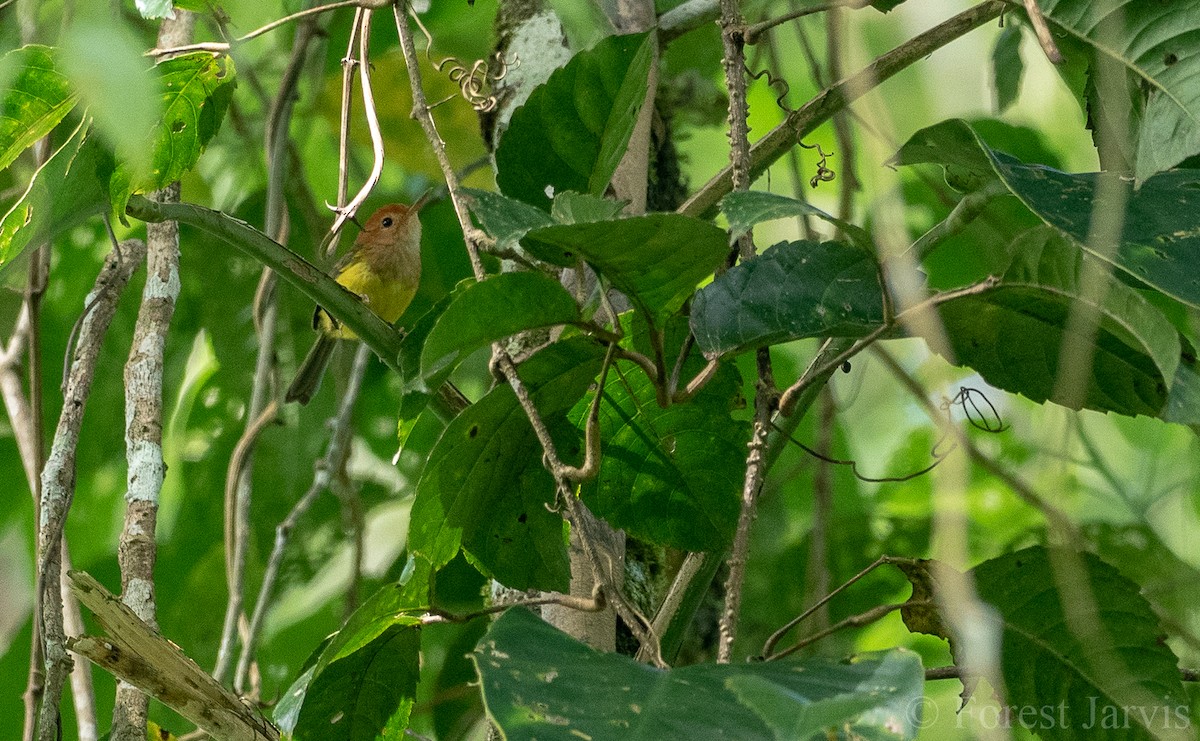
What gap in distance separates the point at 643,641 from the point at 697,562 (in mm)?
339

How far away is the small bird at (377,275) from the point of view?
3.28 meters

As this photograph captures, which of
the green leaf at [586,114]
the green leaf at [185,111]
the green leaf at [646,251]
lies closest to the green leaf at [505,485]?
the green leaf at [646,251]

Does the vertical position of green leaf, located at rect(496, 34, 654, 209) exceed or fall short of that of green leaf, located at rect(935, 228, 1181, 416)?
it exceeds it

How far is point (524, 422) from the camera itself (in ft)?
4.20

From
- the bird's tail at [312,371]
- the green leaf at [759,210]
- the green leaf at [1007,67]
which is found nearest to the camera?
the green leaf at [759,210]

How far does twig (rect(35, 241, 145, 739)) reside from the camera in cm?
152

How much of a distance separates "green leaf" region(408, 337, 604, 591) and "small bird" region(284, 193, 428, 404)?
6.35ft

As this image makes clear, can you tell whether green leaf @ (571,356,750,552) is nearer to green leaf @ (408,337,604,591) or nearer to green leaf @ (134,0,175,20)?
green leaf @ (408,337,604,591)

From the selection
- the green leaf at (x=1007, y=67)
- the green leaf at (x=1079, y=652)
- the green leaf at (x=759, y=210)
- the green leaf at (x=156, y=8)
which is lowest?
the green leaf at (x=1079, y=652)

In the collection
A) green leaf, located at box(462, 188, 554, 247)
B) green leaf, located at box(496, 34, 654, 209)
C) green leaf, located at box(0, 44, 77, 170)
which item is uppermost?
green leaf, located at box(496, 34, 654, 209)

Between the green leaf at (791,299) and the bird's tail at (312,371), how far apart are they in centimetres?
231

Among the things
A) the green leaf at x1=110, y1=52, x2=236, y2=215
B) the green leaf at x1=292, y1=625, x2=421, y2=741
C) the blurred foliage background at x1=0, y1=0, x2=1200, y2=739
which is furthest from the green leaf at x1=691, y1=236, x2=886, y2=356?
the blurred foliage background at x1=0, y1=0, x2=1200, y2=739

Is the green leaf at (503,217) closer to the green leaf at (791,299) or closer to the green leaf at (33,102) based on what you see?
the green leaf at (791,299)

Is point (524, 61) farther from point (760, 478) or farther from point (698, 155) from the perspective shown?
point (698, 155)
